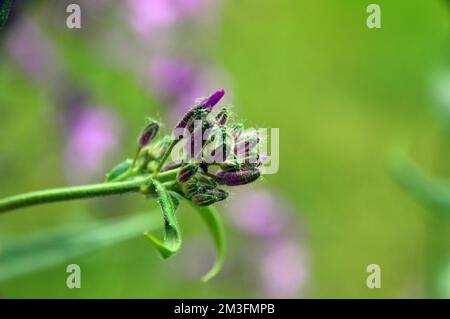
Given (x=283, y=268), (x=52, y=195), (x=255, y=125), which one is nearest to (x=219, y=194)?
(x=52, y=195)

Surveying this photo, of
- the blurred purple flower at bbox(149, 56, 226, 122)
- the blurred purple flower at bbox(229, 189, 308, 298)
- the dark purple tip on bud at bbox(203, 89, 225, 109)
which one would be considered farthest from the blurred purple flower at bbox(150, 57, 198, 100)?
the dark purple tip on bud at bbox(203, 89, 225, 109)

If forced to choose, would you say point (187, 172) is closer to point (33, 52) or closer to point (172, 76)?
point (33, 52)

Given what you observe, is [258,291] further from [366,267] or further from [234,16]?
[234,16]

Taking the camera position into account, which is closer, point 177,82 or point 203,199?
point 203,199

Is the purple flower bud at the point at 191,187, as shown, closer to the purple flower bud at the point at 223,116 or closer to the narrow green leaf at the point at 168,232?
the narrow green leaf at the point at 168,232

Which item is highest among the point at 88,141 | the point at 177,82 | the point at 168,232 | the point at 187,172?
the point at 177,82

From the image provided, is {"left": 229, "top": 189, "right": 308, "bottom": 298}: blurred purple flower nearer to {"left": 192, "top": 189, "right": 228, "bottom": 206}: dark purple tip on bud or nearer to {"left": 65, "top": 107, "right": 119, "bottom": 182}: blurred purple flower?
{"left": 65, "top": 107, "right": 119, "bottom": 182}: blurred purple flower
